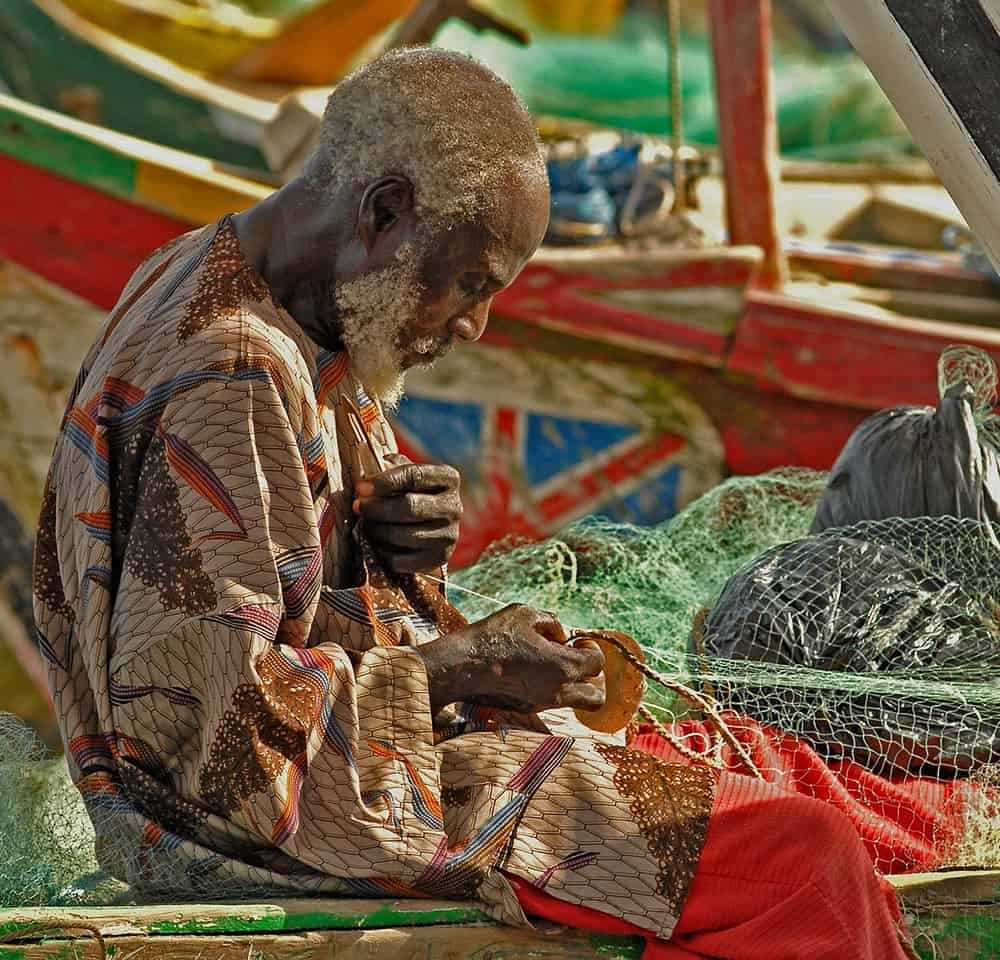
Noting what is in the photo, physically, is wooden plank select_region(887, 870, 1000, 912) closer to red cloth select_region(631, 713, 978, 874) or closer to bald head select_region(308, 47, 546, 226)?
red cloth select_region(631, 713, 978, 874)

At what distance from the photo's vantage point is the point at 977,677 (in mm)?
3189

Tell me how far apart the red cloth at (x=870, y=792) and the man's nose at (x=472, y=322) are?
881 millimetres

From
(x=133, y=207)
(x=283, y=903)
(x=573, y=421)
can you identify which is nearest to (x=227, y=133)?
(x=133, y=207)

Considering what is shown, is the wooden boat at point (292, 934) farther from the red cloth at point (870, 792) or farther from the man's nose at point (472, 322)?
the man's nose at point (472, 322)

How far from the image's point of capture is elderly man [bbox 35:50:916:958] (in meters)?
2.30

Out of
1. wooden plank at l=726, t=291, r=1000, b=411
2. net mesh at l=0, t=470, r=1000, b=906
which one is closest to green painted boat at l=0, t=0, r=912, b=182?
wooden plank at l=726, t=291, r=1000, b=411

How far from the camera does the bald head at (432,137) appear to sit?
7.97ft

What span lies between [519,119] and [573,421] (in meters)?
4.45

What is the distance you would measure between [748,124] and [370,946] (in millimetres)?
5027

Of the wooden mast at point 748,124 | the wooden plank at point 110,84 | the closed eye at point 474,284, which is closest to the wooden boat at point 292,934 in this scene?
the closed eye at point 474,284

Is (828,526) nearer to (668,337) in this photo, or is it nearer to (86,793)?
(86,793)

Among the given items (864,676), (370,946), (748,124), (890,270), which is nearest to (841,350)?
(748,124)

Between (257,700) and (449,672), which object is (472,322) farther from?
(257,700)

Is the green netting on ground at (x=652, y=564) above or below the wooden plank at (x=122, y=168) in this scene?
below
